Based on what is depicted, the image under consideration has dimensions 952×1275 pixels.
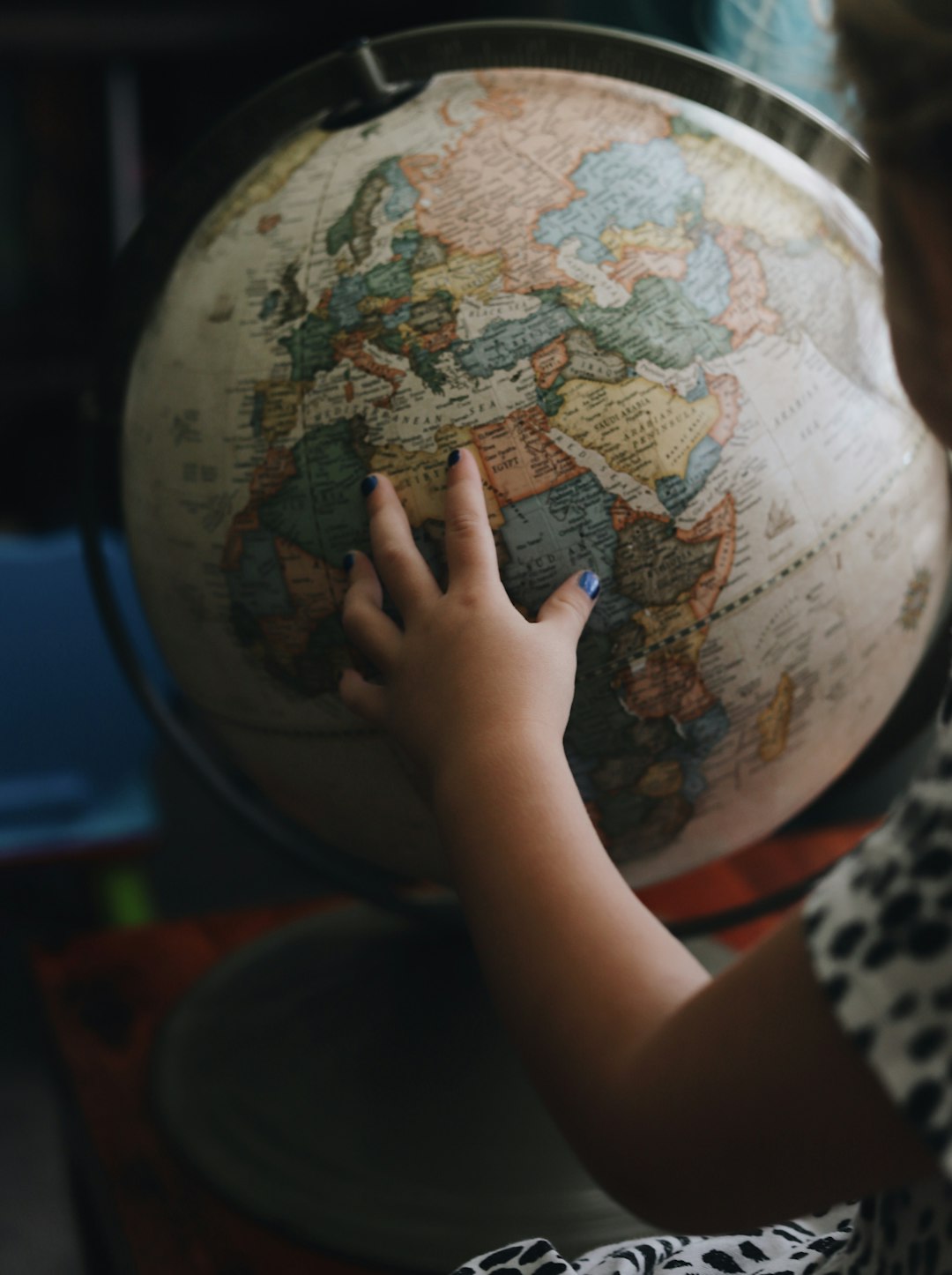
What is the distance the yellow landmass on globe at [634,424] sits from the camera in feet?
2.84

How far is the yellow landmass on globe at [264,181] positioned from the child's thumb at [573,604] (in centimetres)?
35

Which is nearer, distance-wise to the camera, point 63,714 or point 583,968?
point 583,968

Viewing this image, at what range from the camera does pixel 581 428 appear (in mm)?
865

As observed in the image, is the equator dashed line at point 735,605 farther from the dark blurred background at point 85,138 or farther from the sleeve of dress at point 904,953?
the dark blurred background at point 85,138

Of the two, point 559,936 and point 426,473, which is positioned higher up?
point 426,473

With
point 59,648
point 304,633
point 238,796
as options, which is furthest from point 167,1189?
point 59,648

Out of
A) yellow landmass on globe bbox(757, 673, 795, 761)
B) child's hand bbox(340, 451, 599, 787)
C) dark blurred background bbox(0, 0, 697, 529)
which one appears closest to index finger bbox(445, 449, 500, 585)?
child's hand bbox(340, 451, 599, 787)

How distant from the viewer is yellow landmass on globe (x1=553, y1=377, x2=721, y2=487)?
0.87m

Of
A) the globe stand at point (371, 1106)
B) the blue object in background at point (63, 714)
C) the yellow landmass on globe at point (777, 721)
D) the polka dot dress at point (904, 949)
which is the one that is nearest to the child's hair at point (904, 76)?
the polka dot dress at point (904, 949)

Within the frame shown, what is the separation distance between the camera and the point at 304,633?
0.93m

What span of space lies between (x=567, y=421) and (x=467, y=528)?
9 centimetres

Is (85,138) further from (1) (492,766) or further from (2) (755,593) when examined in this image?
(1) (492,766)

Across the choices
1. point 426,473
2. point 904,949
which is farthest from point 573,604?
point 904,949

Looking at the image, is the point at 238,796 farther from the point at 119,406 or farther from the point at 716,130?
the point at 716,130
